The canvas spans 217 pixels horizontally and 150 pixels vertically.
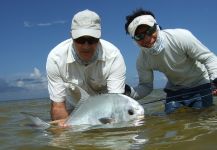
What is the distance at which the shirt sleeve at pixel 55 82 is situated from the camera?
569cm

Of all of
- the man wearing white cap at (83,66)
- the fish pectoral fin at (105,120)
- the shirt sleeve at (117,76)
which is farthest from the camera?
the shirt sleeve at (117,76)

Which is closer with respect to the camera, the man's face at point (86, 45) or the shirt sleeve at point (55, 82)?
the man's face at point (86, 45)

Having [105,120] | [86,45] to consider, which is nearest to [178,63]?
[86,45]

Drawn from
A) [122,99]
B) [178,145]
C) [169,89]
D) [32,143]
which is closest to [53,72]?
[122,99]

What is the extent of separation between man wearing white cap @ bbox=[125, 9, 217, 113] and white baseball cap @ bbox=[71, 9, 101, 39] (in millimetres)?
691

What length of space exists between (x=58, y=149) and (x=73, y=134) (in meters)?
0.83

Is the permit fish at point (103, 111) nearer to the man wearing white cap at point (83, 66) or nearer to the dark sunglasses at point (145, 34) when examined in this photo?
the man wearing white cap at point (83, 66)

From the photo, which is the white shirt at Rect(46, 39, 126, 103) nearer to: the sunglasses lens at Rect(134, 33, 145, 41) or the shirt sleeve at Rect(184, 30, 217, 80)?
the sunglasses lens at Rect(134, 33, 145, 41)

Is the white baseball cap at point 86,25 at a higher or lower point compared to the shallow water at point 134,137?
higher

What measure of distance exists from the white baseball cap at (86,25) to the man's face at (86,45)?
0.06 m

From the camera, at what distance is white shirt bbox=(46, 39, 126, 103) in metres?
5.62

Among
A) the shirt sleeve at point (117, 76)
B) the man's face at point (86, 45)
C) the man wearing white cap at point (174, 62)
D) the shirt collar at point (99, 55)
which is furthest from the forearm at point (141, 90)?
the man's face at point (86, 45)

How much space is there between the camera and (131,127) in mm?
4930

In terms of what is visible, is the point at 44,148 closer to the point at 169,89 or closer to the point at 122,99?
the point at 122,99
